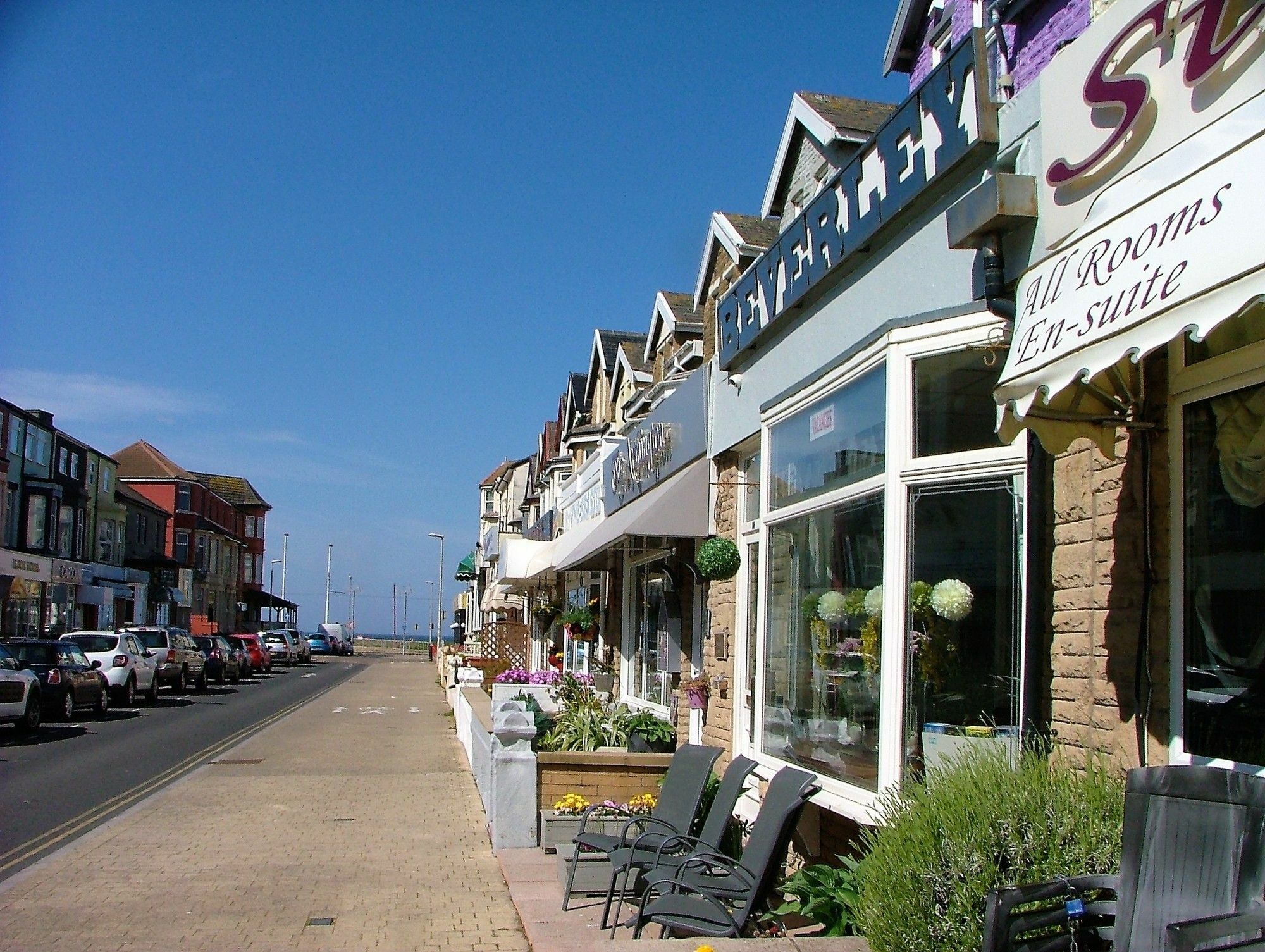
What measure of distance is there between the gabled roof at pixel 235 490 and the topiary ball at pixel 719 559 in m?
81.0

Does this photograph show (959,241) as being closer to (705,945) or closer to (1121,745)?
(1121,745)

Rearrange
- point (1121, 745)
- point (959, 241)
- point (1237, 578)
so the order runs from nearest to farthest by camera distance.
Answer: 1. point (1237, 578)
2. point (1121, 745)
3. point (959, 241)

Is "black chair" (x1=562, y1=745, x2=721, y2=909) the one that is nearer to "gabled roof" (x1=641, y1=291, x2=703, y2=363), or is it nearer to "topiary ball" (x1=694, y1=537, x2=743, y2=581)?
"topiary ball" (x1=694, y1=537, x2=743, y2=581)

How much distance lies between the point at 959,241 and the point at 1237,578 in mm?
2065

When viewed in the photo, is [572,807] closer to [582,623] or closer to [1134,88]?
[1134,88]

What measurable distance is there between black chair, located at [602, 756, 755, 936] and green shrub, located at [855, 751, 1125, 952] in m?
2.42

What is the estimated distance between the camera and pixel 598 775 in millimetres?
9641

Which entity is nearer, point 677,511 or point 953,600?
point 953,600

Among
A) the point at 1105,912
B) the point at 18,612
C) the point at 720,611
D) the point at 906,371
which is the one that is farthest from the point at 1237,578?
the point at 18,612

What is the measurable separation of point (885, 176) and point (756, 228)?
4310 mm

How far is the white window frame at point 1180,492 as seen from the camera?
14.4 ft

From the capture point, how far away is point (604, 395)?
24391mm

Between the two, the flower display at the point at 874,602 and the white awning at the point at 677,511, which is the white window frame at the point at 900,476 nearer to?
the flower display at the point at 874,602

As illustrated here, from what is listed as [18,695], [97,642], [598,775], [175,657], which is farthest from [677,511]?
[175,657]
